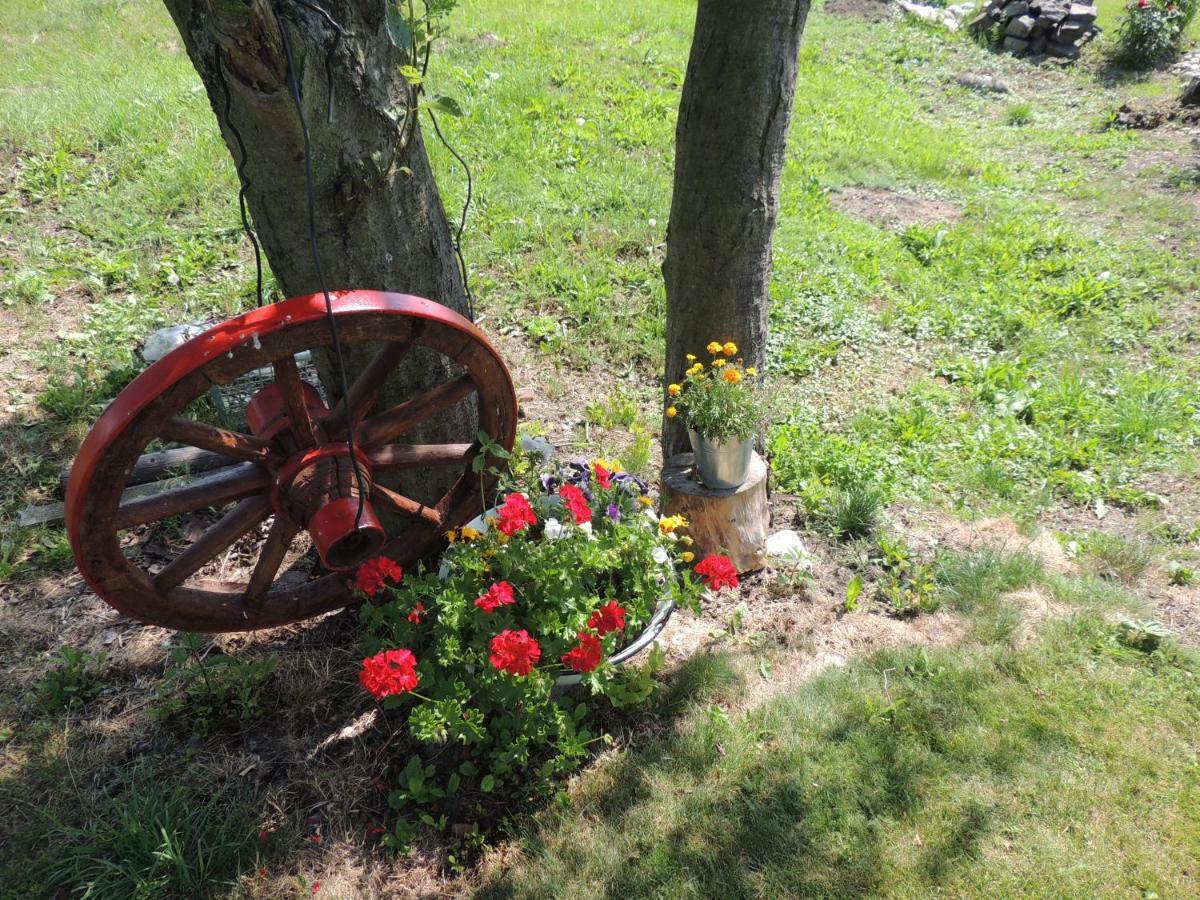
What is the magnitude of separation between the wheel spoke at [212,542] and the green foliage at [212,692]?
0.82ft

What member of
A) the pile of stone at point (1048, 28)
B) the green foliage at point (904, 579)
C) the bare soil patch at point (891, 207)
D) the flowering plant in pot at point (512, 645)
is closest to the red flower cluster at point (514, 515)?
the flowering plant in pot at point (512, 645)

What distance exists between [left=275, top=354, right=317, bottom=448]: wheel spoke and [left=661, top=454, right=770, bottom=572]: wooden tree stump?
58.4 inches

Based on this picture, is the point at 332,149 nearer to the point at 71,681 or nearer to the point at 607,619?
the point at 607,619

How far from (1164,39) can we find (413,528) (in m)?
12.2

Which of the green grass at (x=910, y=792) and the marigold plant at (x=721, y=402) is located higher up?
the marigold plant at (x=721, y=402)

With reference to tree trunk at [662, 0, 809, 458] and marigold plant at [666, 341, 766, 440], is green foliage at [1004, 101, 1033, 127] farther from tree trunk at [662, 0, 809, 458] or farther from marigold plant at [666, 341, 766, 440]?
marigold plant at [666, 341, 766, 440]

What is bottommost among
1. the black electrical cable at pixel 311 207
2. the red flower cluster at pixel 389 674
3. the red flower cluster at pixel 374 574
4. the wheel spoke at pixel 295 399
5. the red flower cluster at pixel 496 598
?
the red flower cluster at pixel 389 674

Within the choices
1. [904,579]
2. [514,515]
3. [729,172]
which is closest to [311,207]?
[514,515]

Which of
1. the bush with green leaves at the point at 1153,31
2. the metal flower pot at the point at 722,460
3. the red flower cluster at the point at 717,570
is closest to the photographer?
the red flower cluster at the point at 717,570

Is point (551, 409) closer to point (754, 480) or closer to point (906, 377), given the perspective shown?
point (754, 480)

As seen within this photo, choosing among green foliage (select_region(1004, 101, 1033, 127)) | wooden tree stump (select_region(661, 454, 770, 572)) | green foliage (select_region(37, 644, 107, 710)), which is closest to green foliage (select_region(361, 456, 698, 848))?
wooden tree stump (select_region(661, 454, 770, 572))

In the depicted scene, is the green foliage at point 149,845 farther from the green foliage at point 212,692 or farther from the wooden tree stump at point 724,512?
the wooden tree stump at point 724,512

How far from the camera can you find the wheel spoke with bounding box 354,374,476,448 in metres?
2.49

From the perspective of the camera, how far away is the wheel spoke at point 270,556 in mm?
2389
